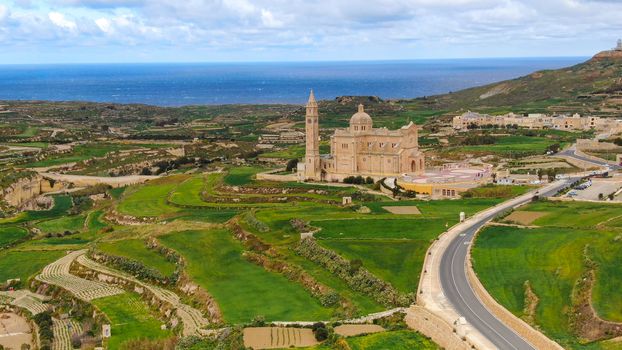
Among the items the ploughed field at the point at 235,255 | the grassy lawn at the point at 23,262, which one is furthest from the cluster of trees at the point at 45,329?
the grassy lawn at the point at 23,262

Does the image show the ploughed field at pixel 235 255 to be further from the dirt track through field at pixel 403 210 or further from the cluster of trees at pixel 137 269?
the dirt track through field at pixel 403 210

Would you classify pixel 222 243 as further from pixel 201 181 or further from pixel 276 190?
pixel 201 181

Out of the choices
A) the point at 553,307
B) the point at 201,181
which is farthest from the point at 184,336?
the point at 201,181

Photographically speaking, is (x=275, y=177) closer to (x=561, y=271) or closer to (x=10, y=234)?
(x=10, y=234)

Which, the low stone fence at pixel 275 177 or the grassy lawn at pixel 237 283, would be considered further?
the low stone fence at pixel 275 177

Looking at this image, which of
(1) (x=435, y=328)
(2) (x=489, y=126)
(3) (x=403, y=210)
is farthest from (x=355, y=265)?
(2) (x=489, y=126)

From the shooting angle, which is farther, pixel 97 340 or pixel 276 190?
pixel 276 190
